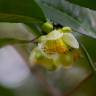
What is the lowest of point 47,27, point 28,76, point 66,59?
point 28,76

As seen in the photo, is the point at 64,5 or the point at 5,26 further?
the point at 5,26

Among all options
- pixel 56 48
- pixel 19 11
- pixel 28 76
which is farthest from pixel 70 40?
pixel 28 76

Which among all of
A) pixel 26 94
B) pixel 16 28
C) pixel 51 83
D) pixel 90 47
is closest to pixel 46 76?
pixel 51 83

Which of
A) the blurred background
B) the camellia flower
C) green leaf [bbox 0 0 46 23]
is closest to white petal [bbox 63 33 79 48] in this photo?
the camellia flower

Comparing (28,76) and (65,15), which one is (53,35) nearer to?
(65,15)

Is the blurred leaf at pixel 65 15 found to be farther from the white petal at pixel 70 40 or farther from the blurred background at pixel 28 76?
the blurred background at pixel 28 76

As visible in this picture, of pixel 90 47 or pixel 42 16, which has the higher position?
pixel 42 16

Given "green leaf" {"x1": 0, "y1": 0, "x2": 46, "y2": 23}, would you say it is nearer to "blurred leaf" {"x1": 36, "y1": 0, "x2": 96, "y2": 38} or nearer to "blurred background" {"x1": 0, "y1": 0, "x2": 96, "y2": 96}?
"blurred leaf" {"x1": 36, "y1": 0, "x2": 96, "y2": 38}

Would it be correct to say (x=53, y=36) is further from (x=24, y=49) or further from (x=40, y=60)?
(x=24, y=49)
